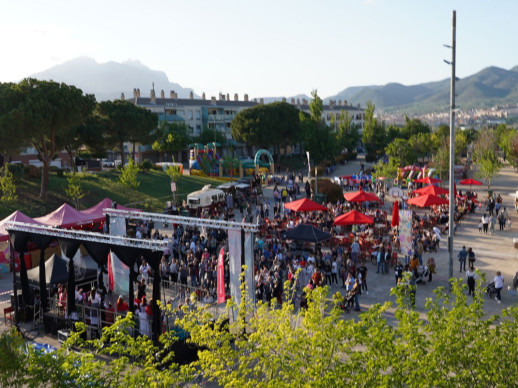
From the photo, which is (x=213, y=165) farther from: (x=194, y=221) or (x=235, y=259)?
(x=235, y=259)

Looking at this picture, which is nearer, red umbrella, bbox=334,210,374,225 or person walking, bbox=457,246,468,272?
person walking, bbox=457,246,468,272

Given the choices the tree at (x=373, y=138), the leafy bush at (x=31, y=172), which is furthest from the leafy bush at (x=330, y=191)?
the tree at (x=373, y=138)

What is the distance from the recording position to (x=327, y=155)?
2594 inches

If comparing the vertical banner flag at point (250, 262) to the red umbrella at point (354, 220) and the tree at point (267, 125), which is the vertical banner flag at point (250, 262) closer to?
the red umbrella at point (354, 220)

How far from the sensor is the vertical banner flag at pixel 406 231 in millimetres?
20516

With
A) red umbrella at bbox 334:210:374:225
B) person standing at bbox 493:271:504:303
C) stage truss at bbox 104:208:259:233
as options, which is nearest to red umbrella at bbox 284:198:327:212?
red umbrella at bbox 334:210:374:225

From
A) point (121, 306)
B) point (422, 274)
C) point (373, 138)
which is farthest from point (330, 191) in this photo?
point (373, 138)

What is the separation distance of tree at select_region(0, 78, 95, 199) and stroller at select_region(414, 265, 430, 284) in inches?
943

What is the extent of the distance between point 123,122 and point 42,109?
55.5ft

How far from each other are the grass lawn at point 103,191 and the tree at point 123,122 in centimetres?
388

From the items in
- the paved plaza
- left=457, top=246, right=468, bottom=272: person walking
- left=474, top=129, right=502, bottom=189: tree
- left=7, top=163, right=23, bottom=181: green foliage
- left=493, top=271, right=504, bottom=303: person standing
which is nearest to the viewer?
left=493, top=271, right=504, bottom=303: person standing

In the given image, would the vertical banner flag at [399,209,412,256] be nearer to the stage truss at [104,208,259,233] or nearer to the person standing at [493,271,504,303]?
the person standing at [493,271,504,303]

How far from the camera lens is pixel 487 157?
155ft

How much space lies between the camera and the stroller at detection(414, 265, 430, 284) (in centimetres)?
1919
